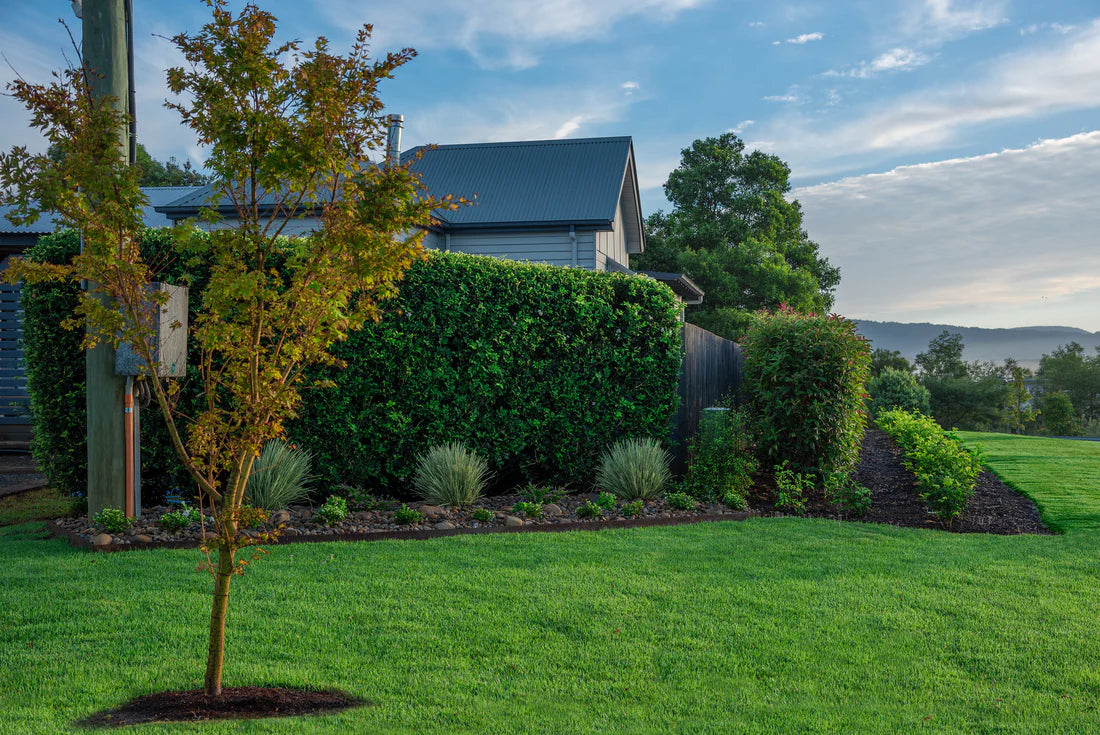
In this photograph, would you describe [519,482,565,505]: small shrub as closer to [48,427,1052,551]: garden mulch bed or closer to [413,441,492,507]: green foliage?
[48,427,1052,551]: garden mulch bed

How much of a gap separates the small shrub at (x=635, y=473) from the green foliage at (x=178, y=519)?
3992 millimetres

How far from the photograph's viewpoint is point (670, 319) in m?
9.40

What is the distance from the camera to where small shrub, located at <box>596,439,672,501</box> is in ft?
26.9

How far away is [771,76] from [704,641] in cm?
990

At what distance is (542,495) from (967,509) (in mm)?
4509

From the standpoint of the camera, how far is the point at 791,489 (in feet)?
27.6

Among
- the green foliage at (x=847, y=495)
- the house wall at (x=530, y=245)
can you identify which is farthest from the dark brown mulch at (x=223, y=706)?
the house wall at (x=530, y=245)

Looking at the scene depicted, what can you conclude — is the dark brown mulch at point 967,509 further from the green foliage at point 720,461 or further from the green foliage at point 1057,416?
the green foliage at point 1057,416

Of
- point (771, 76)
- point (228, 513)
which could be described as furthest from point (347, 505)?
point (771, 76)

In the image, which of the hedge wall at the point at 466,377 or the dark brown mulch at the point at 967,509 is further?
the dark brown mulch at the point at 967,509

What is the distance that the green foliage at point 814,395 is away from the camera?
9.27 metres

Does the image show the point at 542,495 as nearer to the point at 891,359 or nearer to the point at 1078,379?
the point at 891,359

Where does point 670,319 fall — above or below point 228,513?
above

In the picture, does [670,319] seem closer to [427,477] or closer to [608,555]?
[427,477]
